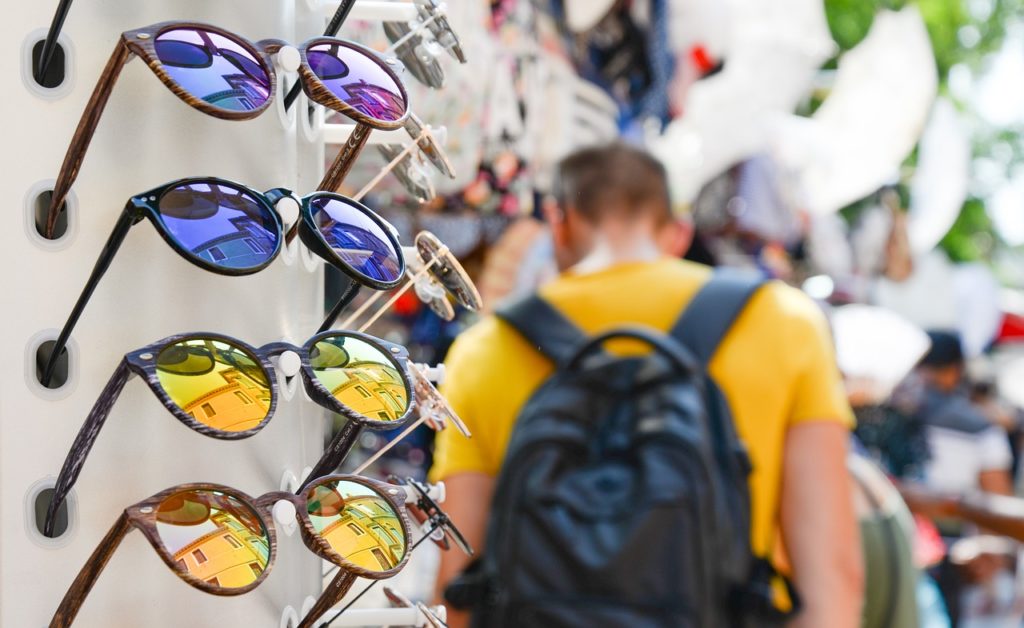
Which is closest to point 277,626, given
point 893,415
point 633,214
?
point 633,214

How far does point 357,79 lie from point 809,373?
1363mm

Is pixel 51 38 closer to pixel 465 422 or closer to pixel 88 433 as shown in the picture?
pixel 88 433

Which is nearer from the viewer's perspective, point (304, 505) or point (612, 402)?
point (304, 505)

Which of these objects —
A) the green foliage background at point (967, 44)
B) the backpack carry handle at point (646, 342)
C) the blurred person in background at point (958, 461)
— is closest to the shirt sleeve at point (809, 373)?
the backpack carry handle at point (646, 342)

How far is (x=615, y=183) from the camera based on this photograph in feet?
7.26

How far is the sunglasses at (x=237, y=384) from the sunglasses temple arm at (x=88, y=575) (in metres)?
0.04

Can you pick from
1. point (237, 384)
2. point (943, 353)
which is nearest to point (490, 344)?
point (237, 384)

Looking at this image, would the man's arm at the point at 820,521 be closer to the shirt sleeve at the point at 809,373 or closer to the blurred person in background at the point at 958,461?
the shirt sleeve at the point at 809,373

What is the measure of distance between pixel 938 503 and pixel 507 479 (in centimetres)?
218

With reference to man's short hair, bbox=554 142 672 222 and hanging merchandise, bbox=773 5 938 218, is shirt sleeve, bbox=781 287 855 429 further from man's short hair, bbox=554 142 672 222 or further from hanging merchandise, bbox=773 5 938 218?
hanging merchandise, bbox=773 5 938 218

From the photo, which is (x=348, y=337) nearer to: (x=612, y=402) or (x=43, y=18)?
(x=43, y=18)

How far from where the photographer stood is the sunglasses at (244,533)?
1.98 feet

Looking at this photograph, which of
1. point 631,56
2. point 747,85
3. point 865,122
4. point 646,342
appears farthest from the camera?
point 865,122

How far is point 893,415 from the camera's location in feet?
16.9
